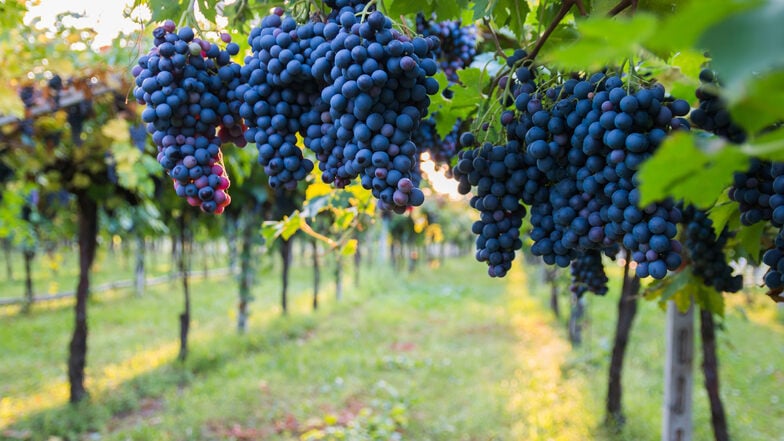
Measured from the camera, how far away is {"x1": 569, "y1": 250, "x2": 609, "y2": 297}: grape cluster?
1.72 metres

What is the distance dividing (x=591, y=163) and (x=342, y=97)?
1.48 feet

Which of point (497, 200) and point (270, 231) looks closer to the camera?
point (497, 200)

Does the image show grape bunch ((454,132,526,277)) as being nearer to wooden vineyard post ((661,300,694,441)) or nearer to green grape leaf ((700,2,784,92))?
green grape leaf ((700,2,784,92))

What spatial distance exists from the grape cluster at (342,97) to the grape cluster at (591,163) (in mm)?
241

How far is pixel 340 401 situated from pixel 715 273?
21.5ft

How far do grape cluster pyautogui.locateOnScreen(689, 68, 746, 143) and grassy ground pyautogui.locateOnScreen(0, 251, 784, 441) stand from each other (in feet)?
11.3

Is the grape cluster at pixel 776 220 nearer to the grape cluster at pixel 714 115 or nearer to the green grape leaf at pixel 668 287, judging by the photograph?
Result: the grape cluster at pixel 714 115

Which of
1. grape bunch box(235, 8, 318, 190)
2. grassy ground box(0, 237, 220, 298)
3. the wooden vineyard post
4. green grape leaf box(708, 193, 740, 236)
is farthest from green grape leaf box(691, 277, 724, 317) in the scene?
grassy ground box(0, 237, 220, 298)

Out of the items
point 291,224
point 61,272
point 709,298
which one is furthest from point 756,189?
point 61,272

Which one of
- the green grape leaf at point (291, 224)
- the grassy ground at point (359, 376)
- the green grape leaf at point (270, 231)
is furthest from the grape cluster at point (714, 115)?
the grassy ground at point (359, 376)

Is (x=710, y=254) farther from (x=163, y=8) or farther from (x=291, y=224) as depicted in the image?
(x=163, y=8)

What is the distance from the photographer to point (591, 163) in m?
0.99

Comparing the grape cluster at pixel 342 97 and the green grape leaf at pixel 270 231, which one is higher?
the grape cluster at pixel 342 97

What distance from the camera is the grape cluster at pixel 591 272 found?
1722 millimetres
